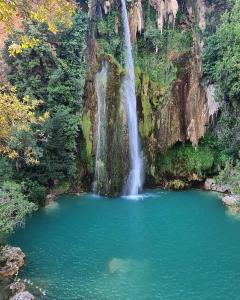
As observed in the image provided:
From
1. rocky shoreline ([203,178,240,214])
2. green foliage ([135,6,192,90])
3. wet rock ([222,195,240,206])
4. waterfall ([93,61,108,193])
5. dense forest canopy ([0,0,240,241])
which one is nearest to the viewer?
rocky shoreline ([203,178,240,214])

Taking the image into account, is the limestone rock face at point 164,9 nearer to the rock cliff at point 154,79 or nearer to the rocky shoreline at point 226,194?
the rock cliff at point 154,79

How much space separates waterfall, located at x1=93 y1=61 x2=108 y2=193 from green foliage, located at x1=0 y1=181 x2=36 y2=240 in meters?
7.38

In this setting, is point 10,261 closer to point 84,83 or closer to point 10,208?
point 10,208

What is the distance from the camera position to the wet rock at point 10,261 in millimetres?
14941

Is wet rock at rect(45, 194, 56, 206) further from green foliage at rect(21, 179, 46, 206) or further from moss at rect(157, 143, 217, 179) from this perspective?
moss at rect(157, 143, 217, 179)

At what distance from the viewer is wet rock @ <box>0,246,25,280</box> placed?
14941 millimetres

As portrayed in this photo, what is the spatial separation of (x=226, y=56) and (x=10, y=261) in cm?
1609

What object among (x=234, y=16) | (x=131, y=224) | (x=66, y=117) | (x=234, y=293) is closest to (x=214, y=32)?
(x=234, y=16)

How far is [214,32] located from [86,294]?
18.6 m

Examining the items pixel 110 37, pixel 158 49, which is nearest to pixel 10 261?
pixel 110 37

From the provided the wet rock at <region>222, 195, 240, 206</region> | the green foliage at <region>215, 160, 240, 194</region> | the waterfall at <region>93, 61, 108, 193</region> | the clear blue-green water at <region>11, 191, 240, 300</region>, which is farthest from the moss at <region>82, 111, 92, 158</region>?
the wet rock at <region>222, 195, 240, 206</region>

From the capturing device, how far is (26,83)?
23.7 metres

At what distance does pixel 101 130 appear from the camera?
2530 centimetres

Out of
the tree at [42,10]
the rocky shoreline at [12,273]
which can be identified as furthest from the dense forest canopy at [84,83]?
the tree at [42,10]
